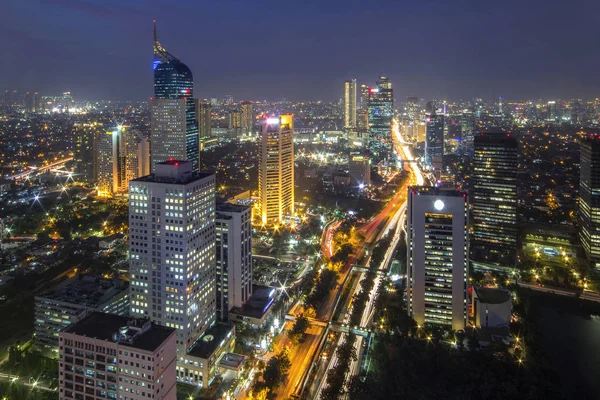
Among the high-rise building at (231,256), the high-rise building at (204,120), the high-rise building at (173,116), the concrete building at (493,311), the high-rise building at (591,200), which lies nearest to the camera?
the concrete building at (493,311)

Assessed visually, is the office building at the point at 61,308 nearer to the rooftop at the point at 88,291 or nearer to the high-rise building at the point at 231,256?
the rooftop at the point at 88,291

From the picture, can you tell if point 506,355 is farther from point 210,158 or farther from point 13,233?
point 210,158

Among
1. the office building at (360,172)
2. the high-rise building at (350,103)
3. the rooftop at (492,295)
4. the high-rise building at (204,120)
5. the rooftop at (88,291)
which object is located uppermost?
the high-rise building at (350,103)

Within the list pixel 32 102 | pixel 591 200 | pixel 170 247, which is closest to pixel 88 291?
pixel 170 247

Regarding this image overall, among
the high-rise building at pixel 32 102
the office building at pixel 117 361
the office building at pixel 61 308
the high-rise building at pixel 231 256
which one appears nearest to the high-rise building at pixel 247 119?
the high-rise building at pixel 32 102

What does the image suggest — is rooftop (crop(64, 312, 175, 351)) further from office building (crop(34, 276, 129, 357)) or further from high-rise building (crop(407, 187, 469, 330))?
high-rise building (crop(407, 187, 469, 330))
